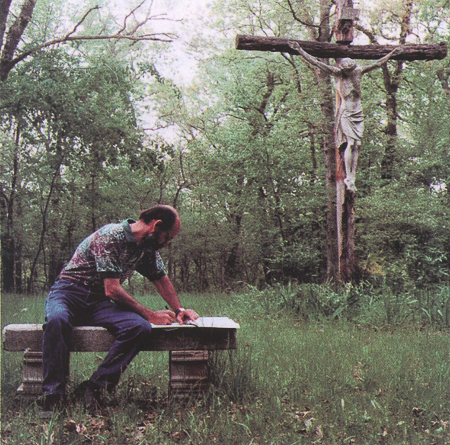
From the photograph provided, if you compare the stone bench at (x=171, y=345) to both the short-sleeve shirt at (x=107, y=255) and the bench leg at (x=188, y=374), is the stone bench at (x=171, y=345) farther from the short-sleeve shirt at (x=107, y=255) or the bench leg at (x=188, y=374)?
the short-sleeve shirt at (x=107, y=255)

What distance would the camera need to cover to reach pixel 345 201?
306 inches

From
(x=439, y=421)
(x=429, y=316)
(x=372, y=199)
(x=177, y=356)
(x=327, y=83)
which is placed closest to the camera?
(x=439, y=421)

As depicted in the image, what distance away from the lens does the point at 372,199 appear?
35.9 ft

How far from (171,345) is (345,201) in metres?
4.68

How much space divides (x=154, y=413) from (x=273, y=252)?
8684mm

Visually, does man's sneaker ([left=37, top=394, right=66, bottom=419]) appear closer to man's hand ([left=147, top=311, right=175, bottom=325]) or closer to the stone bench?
the stone bench

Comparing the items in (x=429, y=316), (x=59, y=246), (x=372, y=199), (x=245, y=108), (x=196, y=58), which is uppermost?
(x=196, y=58)

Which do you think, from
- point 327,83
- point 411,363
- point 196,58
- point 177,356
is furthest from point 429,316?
point 196,58

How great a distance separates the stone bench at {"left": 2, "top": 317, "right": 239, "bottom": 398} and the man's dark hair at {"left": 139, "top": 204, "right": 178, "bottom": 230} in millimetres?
699

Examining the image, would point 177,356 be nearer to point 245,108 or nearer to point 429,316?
point 429,316

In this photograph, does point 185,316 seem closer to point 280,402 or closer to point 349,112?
point 280,402

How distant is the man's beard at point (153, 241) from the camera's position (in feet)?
12.6

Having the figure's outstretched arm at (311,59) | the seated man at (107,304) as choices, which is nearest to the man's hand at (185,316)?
the seated man at (107,304)

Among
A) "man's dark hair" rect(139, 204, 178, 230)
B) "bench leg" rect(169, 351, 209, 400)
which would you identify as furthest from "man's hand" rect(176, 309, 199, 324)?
"man's dark hair" rect(139, 204, 178, 230)
